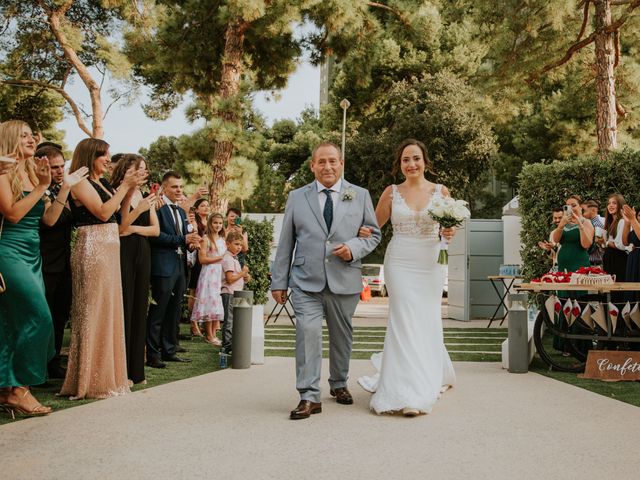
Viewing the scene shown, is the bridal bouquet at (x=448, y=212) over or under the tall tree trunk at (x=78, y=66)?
under

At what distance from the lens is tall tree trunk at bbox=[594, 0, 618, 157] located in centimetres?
1673

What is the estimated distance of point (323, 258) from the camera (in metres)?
5.64

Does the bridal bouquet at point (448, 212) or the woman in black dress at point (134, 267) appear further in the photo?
the woman in black dress at point (134, 267)

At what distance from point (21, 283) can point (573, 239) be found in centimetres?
730

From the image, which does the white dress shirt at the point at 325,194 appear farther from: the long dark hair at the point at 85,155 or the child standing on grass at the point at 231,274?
the child standing on grass at the point at 231,274

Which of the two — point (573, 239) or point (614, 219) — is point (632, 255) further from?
point (573, 239)

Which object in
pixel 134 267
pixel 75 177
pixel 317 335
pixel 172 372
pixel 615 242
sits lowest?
pixel 172 372

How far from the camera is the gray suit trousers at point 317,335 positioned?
17.9ft

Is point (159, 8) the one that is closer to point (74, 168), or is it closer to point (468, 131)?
point (74, 168)

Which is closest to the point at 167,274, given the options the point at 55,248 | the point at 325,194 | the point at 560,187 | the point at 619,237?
the point at 55,248

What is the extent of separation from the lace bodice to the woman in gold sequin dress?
2.30 m

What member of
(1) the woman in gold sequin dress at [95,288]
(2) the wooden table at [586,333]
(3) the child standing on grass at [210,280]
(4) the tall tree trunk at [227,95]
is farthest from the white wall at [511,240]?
(1) the woman in gold sequin dress at [95,288]

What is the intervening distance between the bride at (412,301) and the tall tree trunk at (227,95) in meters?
9.06

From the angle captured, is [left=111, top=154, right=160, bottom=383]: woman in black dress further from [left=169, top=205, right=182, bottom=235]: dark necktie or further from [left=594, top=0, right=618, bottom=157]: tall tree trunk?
[left=594, top=0, right=618, bottom=157]: tall tree trunk
